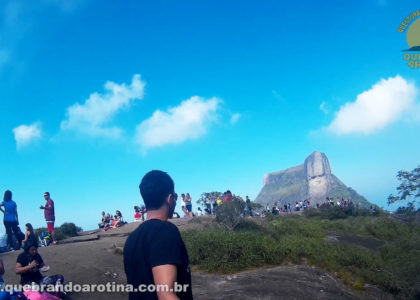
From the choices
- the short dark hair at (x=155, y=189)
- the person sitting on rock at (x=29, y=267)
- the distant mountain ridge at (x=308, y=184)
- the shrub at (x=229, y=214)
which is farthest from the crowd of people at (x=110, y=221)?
the distant mountain ridge at (x=308, y=184)

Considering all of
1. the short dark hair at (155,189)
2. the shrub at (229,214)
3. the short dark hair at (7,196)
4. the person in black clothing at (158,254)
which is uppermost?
the short dark hair at (7,196)

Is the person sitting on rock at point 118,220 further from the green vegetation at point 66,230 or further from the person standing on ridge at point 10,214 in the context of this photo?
the person standing on ridge at point 10,214

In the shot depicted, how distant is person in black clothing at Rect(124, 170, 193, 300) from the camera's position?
203 centimetres

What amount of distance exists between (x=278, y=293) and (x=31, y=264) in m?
6.26

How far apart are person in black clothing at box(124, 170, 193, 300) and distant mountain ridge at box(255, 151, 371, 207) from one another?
10361cm

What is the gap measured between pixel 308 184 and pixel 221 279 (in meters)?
122

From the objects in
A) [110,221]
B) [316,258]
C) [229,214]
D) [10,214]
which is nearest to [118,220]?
[110,221]

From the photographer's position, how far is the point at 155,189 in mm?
2496

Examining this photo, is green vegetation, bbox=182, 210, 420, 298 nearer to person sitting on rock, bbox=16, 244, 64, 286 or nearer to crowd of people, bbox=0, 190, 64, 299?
crowd of people, bbox=0, 190, 64, 299

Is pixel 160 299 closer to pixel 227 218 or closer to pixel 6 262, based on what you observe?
pixel 6 262

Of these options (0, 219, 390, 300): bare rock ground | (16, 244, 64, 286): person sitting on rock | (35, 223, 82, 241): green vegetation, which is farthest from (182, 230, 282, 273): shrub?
(35, 223, 82, 241): green vegetation

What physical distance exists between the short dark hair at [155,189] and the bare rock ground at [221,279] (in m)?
6.42

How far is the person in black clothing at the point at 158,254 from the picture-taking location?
203 cm

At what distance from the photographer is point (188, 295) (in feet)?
7.43
